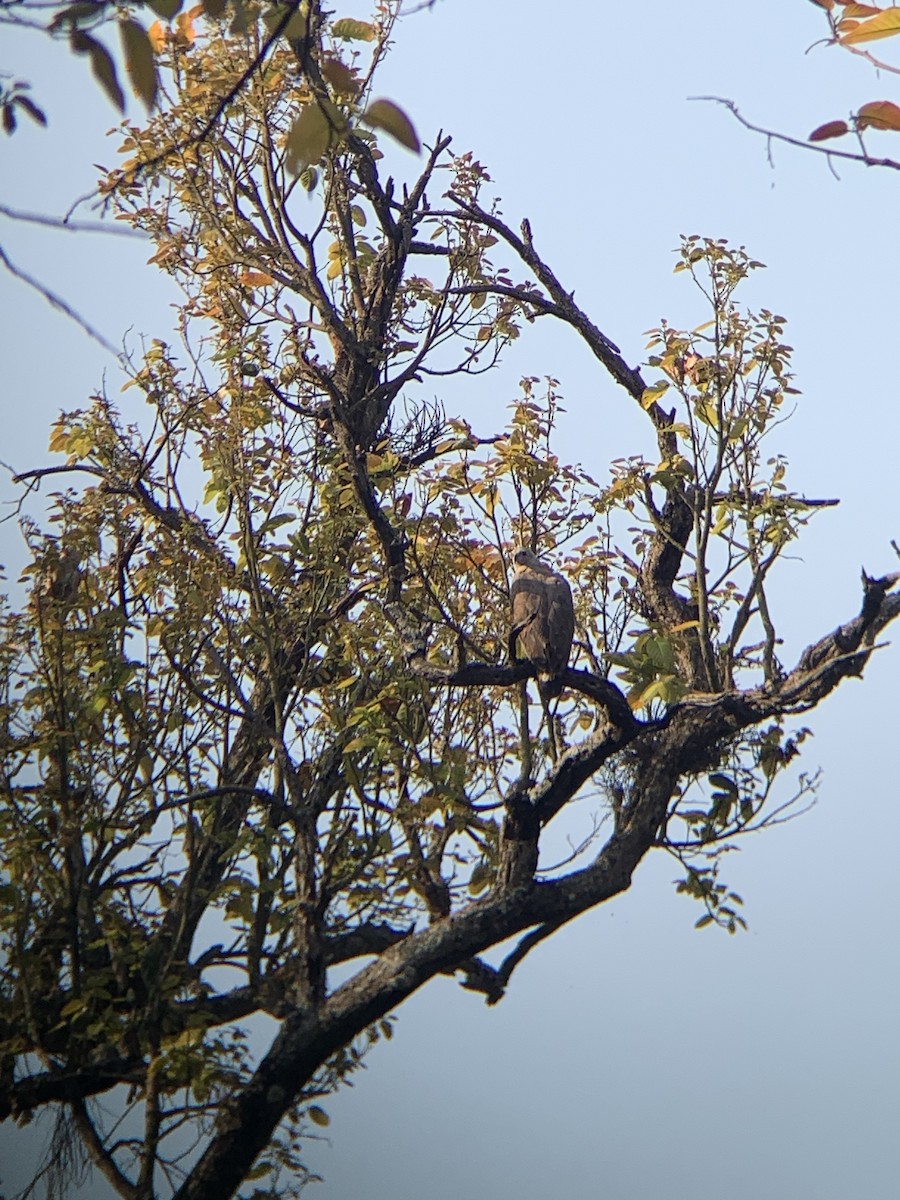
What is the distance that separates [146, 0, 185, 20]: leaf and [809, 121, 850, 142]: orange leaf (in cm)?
96

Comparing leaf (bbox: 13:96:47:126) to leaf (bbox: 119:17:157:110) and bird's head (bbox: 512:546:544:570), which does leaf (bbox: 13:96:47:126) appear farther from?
bird's head (bbox: 512:546:544:570)

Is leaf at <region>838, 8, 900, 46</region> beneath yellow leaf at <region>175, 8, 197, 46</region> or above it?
beneath

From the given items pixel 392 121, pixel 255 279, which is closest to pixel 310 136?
pixel 392 121

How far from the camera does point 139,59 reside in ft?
5.20

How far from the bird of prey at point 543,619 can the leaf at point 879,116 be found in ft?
9.07

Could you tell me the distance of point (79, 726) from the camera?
460cm

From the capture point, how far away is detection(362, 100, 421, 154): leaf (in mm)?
1520

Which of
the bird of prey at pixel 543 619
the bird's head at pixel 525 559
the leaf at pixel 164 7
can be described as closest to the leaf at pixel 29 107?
the leaf at pixel 164 7

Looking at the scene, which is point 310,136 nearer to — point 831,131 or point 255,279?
point 831,131

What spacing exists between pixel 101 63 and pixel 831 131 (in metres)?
1.08

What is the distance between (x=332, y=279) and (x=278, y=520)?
1.23m

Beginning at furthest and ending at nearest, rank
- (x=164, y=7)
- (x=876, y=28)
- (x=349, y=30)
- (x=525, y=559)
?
(x=525, y=559) → (x=349, y=30) → (x=876, y=28) → (x=164, y=7)

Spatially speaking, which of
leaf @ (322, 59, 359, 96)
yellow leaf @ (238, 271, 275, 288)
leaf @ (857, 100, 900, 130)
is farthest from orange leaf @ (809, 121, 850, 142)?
yellow leaf @ (238, 271, 275, 288)

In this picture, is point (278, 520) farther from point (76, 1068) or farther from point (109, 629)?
point (76, 1068)
